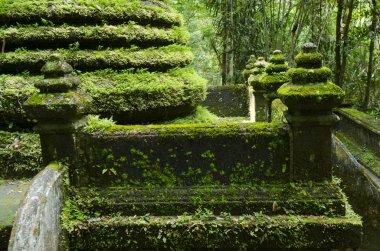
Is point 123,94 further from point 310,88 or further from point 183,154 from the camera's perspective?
point 310,88

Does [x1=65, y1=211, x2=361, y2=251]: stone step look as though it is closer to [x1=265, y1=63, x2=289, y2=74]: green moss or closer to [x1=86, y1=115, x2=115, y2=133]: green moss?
[x1=86, y1=115, x2=115, y2=133]: green moss

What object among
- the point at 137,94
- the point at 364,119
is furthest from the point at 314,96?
the point at 364,119

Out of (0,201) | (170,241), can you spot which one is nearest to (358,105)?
(170,241)

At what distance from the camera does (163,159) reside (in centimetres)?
301

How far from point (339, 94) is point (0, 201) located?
279 centimetres

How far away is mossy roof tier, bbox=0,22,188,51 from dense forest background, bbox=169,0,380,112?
6.15 metres

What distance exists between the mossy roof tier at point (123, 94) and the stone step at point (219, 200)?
113 centimetres

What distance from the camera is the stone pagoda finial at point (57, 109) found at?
2.83 meters

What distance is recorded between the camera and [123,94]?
3.89 metres

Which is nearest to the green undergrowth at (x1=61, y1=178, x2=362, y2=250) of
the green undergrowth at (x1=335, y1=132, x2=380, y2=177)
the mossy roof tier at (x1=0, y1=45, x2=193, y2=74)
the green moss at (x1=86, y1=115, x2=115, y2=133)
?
the green moss at (x1=86, y1=115, x2=115, y2=133)

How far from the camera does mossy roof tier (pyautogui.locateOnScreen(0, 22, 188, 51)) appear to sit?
3.93m

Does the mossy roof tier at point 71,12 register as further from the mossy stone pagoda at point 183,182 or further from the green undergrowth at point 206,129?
the green undergrowth at point 206,129

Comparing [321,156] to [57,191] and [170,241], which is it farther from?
[57,191]

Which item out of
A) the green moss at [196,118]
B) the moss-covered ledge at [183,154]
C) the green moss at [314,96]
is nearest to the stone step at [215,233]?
the moss-covered ledge at [183,154]
